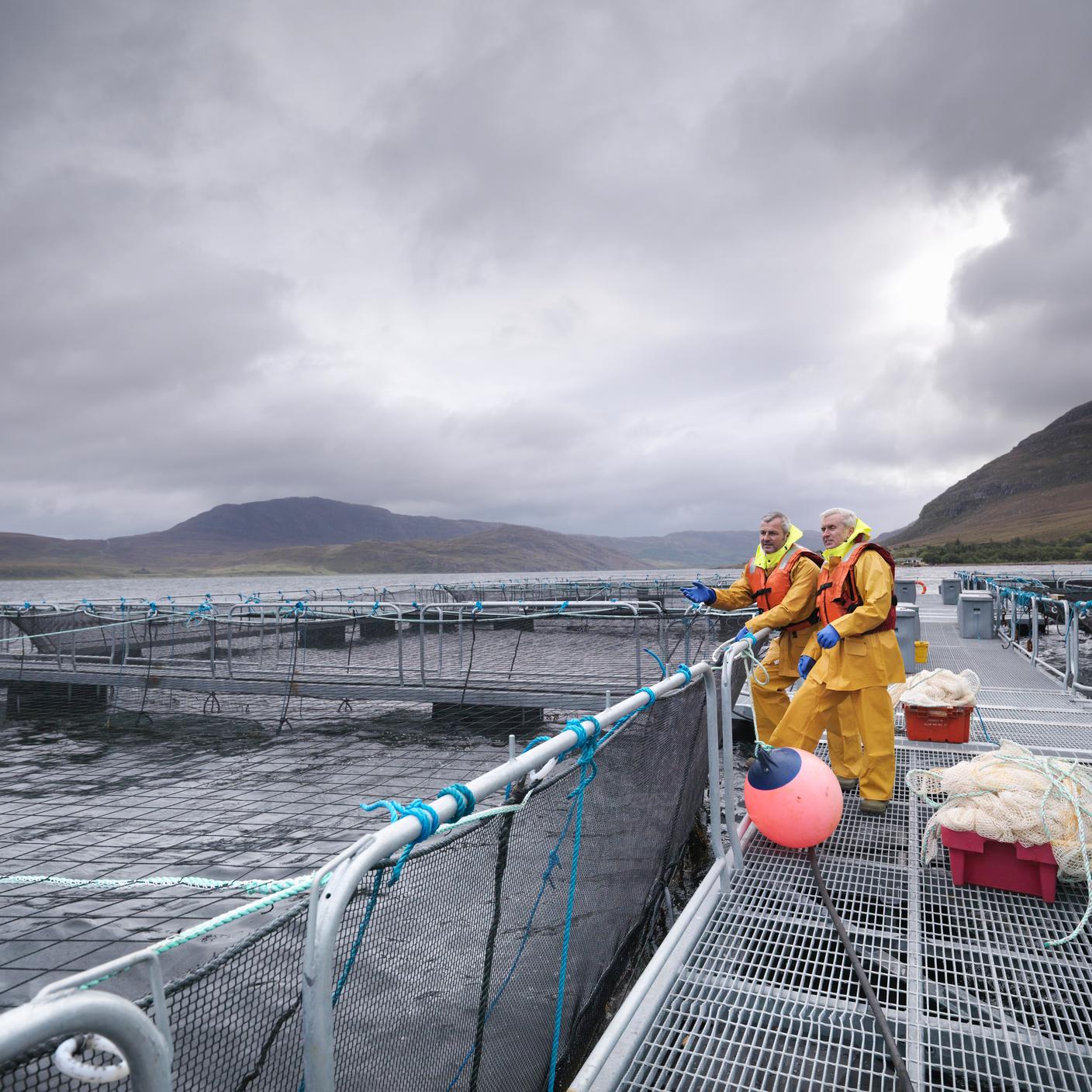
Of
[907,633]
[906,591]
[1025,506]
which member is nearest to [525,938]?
[907,633]

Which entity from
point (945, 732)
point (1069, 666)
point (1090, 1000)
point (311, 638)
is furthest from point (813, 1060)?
point (311, 638)

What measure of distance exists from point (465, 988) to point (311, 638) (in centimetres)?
1357

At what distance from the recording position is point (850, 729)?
179 inches

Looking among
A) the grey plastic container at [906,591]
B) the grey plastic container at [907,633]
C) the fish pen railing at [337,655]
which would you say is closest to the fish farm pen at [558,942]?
the grey plastic container at [907,633]

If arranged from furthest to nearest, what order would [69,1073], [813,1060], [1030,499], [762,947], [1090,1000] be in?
[1030,499] < [762,947] < [1090,1000] < [813,1060] < [69,1073]

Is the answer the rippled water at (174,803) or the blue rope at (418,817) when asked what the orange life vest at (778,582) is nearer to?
the rippled water at (174,803)

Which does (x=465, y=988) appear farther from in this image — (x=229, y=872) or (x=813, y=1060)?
(x=229, y=872)

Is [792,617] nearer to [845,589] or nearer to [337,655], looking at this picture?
[845,589]

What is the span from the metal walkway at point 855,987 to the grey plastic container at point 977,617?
1197cm

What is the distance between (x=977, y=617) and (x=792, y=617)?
454 inches

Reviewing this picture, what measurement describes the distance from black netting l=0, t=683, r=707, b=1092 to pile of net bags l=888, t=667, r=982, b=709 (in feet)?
9.73

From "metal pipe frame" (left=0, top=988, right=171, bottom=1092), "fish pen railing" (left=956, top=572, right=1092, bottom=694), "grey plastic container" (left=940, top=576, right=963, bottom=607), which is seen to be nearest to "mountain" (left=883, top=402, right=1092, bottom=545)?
"grey plastic container" (left=940, top=576, right=963, bottom=607)

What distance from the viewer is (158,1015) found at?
1167 millimetres

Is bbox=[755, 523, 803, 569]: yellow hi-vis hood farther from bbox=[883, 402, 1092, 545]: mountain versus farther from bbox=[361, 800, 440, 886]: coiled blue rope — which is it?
bbox=[883, 402, 1092, 545]: mountain
